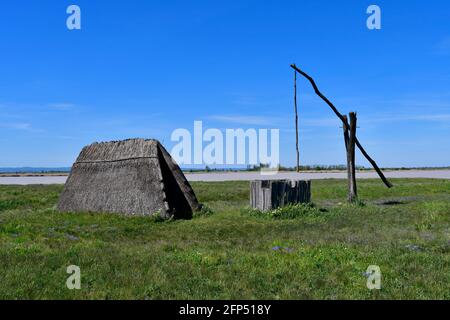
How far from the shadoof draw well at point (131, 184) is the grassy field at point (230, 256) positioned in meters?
1.06

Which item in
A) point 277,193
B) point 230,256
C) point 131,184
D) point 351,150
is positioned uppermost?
point 351,150

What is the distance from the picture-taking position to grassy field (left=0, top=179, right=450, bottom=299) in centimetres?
782

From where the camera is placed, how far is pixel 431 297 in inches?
294

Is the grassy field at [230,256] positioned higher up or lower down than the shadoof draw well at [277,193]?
lower down

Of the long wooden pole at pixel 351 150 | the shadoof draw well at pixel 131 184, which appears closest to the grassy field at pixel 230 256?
the shadoof draw well at pixel 131 184

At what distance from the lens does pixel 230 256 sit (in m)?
10.5

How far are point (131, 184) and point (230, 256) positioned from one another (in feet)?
33.1

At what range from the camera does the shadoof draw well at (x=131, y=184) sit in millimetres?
18812

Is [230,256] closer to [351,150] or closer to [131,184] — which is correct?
[131,184]

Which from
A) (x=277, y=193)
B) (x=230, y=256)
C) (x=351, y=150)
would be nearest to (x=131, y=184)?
(x=277, y=193)

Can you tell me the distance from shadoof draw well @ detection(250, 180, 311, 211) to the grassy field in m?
0.95

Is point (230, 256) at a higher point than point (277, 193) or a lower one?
lower

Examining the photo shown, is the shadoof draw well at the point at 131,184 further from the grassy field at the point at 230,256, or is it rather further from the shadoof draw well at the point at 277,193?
the shadoof draw well at the point at 277,193

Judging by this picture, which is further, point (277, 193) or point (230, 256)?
point (277, 193)
